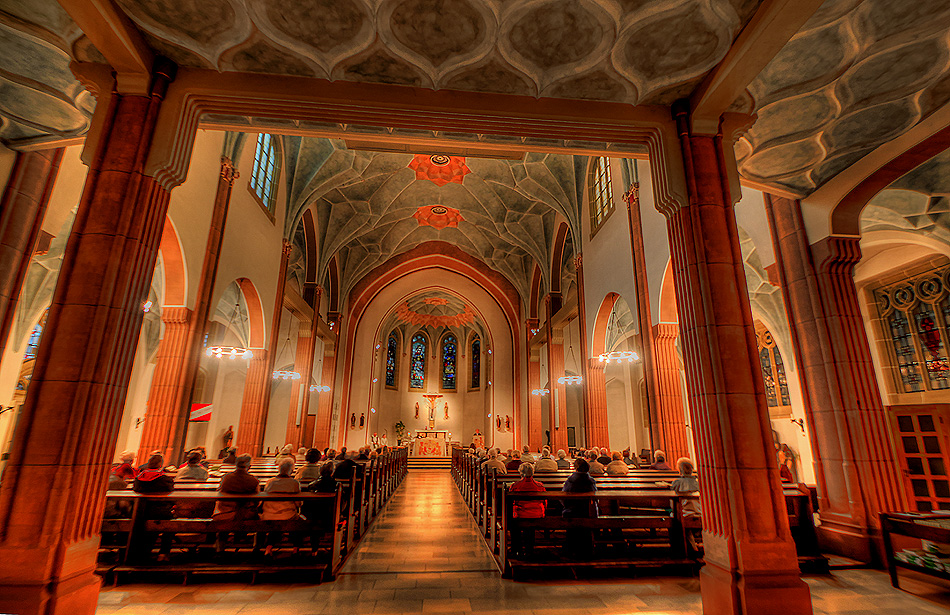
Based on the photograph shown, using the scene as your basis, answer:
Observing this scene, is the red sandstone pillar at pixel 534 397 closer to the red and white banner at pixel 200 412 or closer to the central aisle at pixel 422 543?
the central aisle at pixel 422 543

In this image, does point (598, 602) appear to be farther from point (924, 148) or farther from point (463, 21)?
point (924, 148)

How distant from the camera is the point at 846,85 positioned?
177 inches

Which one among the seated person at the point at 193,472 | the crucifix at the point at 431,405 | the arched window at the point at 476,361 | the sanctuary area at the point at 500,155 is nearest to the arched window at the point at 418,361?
the crucifix at the point at 431,405

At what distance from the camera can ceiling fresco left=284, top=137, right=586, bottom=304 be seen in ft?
45.5

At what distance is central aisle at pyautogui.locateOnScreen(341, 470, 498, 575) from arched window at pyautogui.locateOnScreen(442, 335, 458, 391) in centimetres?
2177

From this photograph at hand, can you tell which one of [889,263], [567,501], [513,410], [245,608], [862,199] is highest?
[889,263]

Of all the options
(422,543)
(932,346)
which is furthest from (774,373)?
(422,543)

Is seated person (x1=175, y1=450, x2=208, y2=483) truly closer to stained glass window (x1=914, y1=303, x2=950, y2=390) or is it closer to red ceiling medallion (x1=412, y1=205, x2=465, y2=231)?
red ceiling medallion (x1=412, y1=205, x2=465, y2=231)

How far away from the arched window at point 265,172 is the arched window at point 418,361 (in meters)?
20.1

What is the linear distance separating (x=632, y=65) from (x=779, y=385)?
1503 cm

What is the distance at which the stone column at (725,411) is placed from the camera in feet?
11.7

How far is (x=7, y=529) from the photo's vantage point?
3.19 meters

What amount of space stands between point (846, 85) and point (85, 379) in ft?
24.4

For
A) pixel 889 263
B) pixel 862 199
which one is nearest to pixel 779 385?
pixel 889 263
